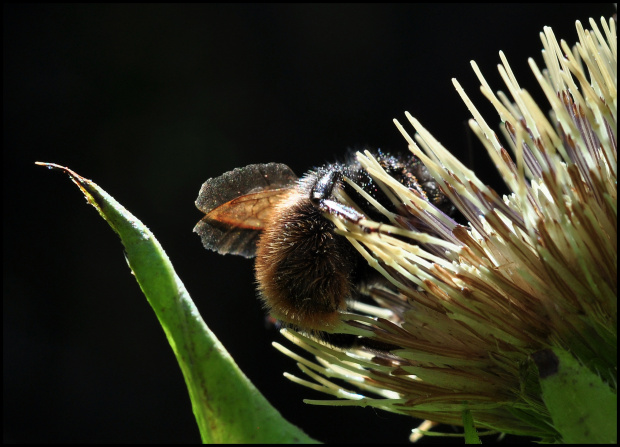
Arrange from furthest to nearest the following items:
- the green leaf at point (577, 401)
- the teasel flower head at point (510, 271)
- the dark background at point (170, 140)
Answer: the dark background at point (170, 140)
the teasel flower head at point (510, 271)
the green leaf at point (577, 401)

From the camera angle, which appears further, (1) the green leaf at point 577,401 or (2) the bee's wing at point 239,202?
(2) the bee's wing at point 239,202

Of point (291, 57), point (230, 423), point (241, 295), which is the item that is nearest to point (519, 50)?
point (291, 57)

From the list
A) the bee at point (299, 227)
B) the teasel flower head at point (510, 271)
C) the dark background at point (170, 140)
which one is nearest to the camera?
the teasel flower head at point (510, 271)

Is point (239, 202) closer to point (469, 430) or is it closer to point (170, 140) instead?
point (469, 430)

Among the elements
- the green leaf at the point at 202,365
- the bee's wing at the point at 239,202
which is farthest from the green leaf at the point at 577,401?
the bee's wing at the point at 239,202

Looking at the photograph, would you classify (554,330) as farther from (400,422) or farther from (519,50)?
(519,50)

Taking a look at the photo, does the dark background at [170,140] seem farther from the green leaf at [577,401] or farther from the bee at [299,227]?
the green leaf at [577,401]

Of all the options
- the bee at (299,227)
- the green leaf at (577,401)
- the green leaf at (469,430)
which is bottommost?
the green leaf at (469,430)

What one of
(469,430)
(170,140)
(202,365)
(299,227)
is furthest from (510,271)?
(170,140)

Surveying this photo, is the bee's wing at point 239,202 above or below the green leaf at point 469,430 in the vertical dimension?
above
